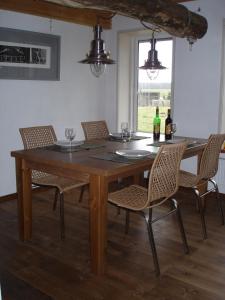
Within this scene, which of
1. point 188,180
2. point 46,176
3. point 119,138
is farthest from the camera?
point 119,138

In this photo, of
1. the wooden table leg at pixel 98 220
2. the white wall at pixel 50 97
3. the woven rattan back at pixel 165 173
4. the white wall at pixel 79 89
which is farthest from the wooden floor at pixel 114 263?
the white wall at pixel 79 89

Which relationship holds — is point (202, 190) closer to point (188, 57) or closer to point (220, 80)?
point (220, 80)

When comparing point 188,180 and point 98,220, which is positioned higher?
point 188,180

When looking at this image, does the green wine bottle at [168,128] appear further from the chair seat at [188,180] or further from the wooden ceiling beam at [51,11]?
the wooden ceiling beam at [51,11]

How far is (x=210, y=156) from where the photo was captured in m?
2.94

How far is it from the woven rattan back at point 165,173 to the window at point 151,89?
2.16 meters

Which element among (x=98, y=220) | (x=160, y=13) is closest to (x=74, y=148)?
(x=98, y=220)

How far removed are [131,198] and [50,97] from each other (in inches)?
81.9

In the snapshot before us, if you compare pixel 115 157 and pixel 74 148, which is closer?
pixel 115 157

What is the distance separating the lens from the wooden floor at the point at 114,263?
7.24ft

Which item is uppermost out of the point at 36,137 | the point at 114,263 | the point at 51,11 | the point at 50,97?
the point at 51,11

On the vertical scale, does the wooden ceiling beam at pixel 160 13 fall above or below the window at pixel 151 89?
above

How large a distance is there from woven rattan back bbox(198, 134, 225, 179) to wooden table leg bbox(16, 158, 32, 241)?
54.8 inches

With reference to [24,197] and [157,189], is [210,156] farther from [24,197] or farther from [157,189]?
[24,197]
